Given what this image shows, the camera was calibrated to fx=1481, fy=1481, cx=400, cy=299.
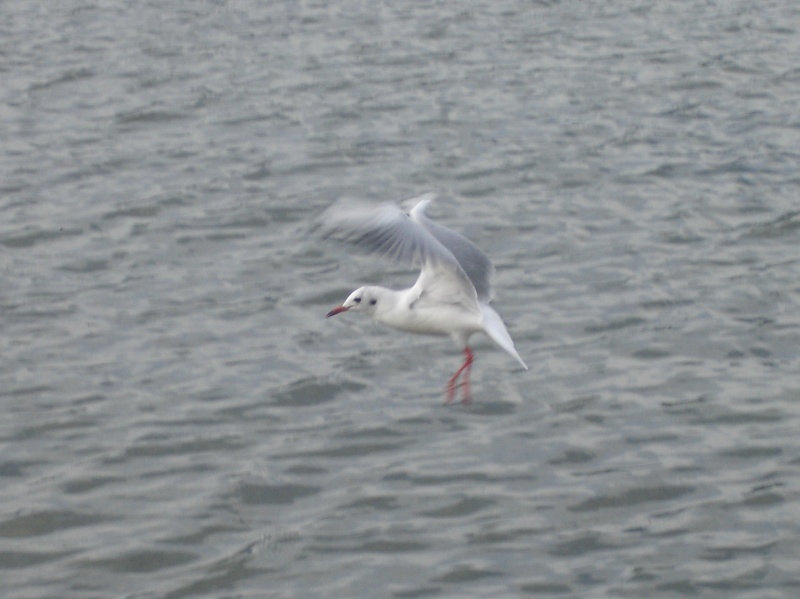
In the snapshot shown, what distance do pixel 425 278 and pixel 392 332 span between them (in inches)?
60.0

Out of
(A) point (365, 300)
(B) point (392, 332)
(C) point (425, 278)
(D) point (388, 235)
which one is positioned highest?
(D) point (388, 235)

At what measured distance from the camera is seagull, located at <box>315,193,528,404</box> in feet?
26.7

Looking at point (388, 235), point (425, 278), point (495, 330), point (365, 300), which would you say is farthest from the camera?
point (365, 300)

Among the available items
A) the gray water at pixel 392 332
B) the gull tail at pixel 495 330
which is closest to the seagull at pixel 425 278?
the gull tail at pixel 495 330

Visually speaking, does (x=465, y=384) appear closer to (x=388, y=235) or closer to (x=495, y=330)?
(x=495, y=330)

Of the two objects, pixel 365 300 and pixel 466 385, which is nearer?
pixel 365 300

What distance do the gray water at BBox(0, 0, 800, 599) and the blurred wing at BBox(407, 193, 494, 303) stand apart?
0.69m

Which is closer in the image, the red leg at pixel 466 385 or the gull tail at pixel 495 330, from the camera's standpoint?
the gull tail at pixel 495 330

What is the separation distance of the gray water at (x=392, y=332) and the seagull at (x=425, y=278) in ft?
1.95

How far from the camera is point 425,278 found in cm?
868

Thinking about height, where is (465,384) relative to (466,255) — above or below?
below

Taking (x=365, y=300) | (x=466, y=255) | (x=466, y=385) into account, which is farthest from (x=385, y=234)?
(x=466, y=385)

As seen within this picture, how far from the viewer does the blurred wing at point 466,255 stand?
29.6 ft

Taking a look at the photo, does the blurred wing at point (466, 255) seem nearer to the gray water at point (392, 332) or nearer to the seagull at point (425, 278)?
the seagull at point (425, 278)
